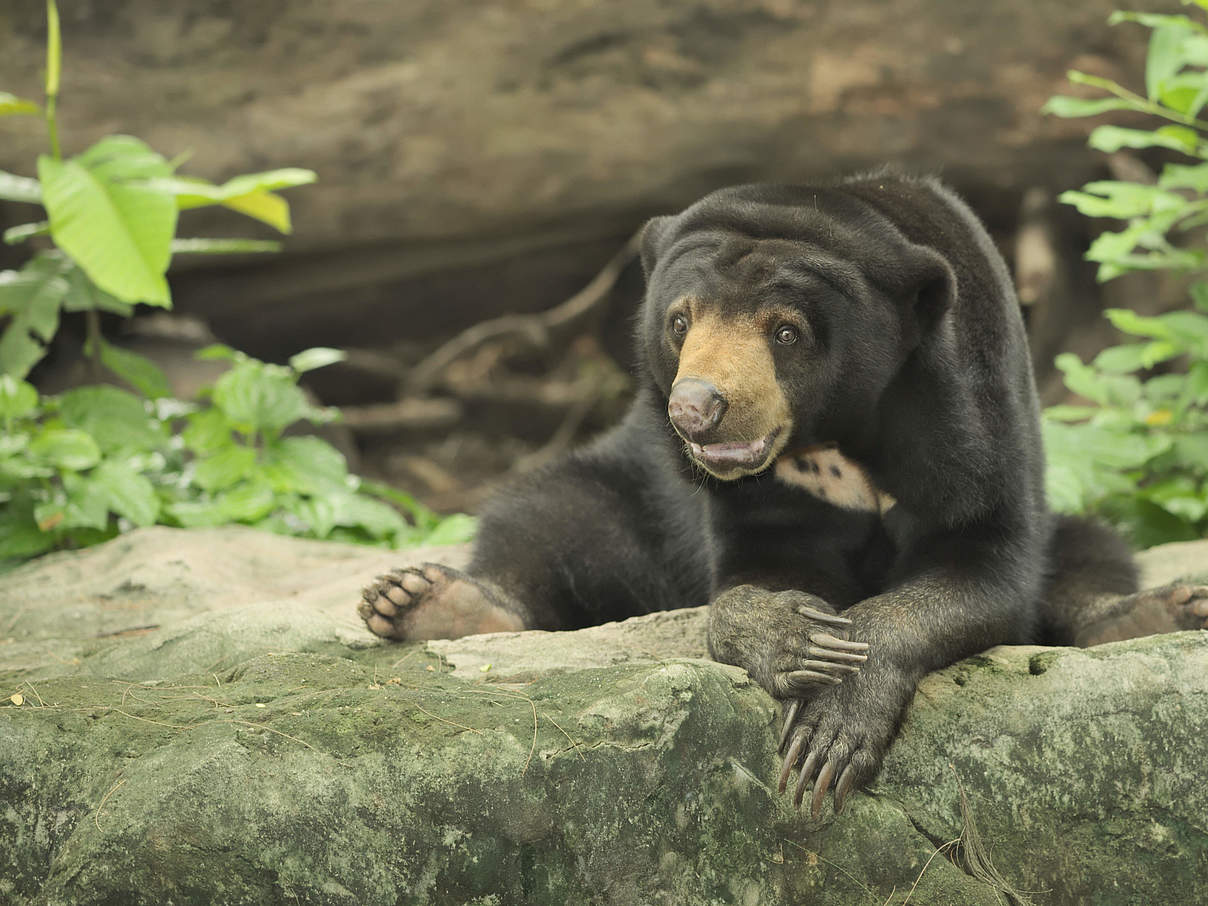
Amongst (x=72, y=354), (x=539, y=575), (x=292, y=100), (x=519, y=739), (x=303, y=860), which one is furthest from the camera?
(x=72, y=354)

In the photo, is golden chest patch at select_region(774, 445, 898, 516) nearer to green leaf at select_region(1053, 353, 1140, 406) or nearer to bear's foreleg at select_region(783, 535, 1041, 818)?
bear's foreleg at select_region(783, 535, 1041, 818)

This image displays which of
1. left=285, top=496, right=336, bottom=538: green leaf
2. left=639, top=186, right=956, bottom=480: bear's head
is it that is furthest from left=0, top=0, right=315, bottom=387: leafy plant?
left=639, top=186, right=956, bottom=480: bear's head

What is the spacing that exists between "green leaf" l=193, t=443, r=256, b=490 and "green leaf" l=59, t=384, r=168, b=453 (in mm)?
202

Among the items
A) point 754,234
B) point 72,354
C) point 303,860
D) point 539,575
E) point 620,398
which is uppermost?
point 754,234

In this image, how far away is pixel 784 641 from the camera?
2.59m

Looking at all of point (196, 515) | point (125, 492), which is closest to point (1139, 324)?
point (196, 515)

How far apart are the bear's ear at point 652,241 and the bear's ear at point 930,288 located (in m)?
0.69

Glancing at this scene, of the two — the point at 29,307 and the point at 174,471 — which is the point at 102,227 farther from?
the point at 174,471

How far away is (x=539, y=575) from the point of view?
3.73m

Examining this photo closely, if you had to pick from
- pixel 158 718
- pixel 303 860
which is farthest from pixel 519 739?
pixel 158 718

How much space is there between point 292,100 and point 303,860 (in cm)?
480

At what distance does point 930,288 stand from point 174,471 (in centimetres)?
356

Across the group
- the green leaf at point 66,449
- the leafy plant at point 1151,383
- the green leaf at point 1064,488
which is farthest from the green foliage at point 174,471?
the leafy plant at point 1151,383

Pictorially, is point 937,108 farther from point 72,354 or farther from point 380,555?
point 72,354
